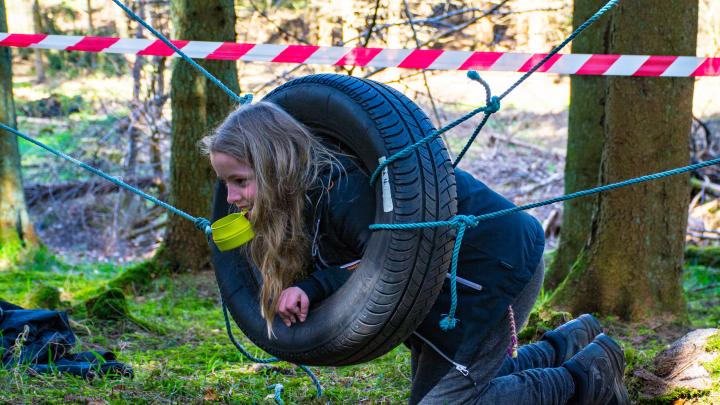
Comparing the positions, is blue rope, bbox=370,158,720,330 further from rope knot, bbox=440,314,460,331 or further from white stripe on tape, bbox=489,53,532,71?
white stripe on tape, bbox=489,53,532,71

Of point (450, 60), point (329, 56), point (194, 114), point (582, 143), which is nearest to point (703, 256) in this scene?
point (582, 143)

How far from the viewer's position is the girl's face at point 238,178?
7.82 ft

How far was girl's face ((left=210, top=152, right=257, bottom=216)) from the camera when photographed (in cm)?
238

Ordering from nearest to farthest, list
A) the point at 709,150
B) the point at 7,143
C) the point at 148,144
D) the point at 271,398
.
A: 1. the point at 271,398
2. the point at 7,143
3. the point at 709,150
4. the point at 148,144

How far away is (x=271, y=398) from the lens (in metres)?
3.17

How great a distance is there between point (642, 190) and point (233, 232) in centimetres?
A: 243

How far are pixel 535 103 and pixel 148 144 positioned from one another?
7.85 metres

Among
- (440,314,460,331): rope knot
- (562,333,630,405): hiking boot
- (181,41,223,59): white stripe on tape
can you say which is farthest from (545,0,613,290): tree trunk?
(440,314,460,331): rope knot

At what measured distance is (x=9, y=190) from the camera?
20.8ft

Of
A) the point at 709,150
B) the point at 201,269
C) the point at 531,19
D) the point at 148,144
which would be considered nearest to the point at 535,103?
the point at 531,19

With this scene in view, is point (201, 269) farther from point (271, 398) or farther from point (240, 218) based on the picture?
point (240, 218)

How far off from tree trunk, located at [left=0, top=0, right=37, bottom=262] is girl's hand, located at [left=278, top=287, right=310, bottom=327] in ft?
14.8

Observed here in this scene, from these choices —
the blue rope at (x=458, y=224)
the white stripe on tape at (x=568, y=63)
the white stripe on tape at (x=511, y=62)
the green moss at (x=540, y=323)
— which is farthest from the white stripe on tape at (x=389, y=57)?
the blue rope at (x=458, y=224)

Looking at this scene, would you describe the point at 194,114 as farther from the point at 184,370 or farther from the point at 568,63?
the point at 568,63
